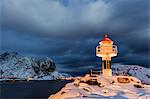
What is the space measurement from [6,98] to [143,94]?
56008 mm

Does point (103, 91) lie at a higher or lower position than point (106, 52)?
lower

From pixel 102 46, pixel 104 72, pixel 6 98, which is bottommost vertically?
pixel 6 98

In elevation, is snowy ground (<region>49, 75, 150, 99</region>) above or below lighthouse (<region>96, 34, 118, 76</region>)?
below

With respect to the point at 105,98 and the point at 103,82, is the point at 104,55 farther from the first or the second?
the point at 105,98

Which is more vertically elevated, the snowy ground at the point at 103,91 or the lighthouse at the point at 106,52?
the lighthouse at the point at 106,52

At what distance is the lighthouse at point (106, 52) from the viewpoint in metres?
33.9

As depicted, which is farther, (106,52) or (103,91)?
(106,52)

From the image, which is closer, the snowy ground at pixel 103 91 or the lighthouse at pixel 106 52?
the snowy ground at pixel 103 91

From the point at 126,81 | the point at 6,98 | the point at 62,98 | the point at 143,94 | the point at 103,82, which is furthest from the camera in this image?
the point at 6,98

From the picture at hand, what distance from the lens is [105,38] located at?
34.2 m

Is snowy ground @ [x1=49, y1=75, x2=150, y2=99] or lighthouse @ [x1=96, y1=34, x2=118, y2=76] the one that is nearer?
snowy ground @ [x1=49, y1=75, x2=150, y2=99]

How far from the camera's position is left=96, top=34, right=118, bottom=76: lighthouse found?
33875 mm

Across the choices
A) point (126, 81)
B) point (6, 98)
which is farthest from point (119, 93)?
point (6, 98)

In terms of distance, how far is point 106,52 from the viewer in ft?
112
